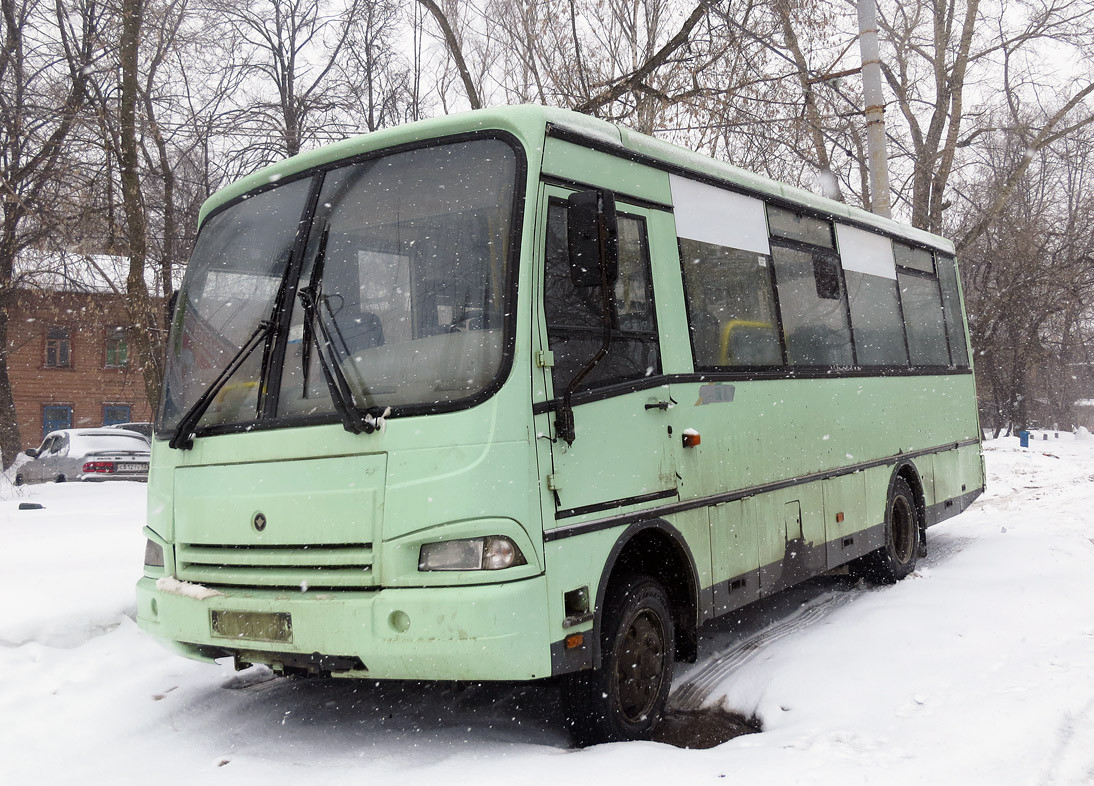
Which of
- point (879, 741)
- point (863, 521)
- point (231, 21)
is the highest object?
point (231, 21)

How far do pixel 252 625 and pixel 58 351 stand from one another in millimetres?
42859

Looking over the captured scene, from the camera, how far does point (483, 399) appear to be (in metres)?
4.12

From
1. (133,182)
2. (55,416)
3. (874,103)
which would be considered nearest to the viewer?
(874,103)

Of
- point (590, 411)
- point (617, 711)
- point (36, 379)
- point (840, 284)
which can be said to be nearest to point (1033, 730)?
point (617, 711)

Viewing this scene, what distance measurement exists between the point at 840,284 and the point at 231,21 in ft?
46.4

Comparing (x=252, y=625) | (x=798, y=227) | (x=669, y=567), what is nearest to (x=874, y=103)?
(x=798, y=227)

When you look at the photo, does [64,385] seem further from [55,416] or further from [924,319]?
[924,319]

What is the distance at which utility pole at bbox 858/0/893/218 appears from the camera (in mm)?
12688

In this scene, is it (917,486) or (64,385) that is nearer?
(917,486)

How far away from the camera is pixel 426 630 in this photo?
398 centimetres

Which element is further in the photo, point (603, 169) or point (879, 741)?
point (603, 169)

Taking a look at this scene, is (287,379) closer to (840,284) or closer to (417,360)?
(417,360)

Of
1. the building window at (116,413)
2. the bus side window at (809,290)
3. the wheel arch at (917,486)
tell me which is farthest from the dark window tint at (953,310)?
the building window at (116,413)

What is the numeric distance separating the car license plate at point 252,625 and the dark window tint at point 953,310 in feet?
27.4
